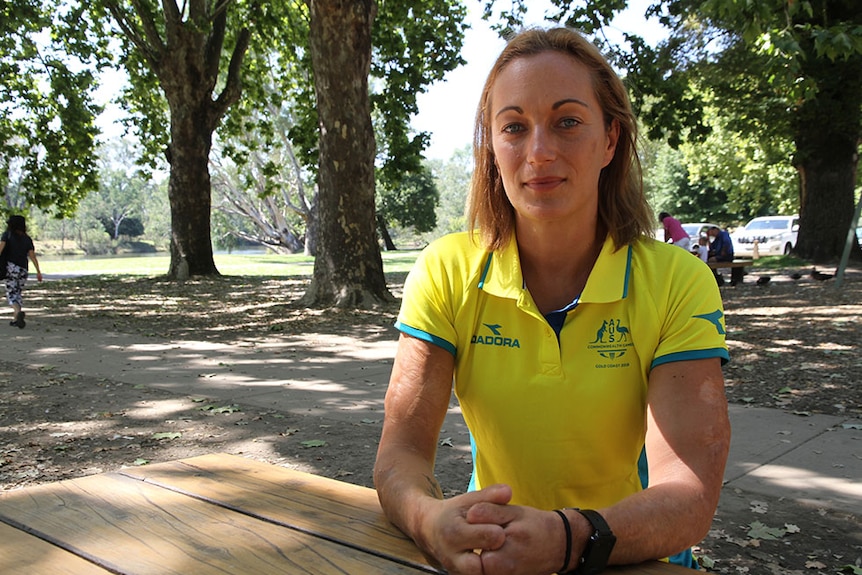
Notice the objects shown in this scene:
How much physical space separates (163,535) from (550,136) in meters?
1.29

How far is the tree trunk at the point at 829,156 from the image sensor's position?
20203mm

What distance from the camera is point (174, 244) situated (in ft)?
71.3

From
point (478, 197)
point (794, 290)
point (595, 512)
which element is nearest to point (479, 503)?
point (595, 512)

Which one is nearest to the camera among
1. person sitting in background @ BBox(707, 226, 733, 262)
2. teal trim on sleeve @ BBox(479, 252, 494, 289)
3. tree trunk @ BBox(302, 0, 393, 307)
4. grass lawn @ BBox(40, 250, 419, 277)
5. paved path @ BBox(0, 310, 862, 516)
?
teal trim on sleeve @ BBox(479, 252, 494, 289)

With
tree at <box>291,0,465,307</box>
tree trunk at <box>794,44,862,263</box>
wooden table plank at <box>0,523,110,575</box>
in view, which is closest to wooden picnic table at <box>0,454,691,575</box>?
wooden table plank at <box>0,523,110,575</box>

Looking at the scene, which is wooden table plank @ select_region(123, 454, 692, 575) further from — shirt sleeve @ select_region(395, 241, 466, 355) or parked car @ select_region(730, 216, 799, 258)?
parked car @ select_region(730, 216, 799, 258)

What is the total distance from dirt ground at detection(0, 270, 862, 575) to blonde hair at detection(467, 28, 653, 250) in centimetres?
209

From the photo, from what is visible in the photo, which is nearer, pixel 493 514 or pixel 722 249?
pixel 493 514

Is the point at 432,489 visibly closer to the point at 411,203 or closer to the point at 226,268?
the point at 226,268

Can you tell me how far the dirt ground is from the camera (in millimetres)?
3805

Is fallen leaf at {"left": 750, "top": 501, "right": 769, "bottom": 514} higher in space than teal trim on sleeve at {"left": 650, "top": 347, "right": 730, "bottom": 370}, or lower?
lower

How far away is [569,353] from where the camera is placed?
1888 mm

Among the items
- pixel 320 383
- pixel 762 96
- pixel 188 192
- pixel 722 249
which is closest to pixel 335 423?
pixel 320 383

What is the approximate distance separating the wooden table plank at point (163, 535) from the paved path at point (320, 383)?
3486 mm
